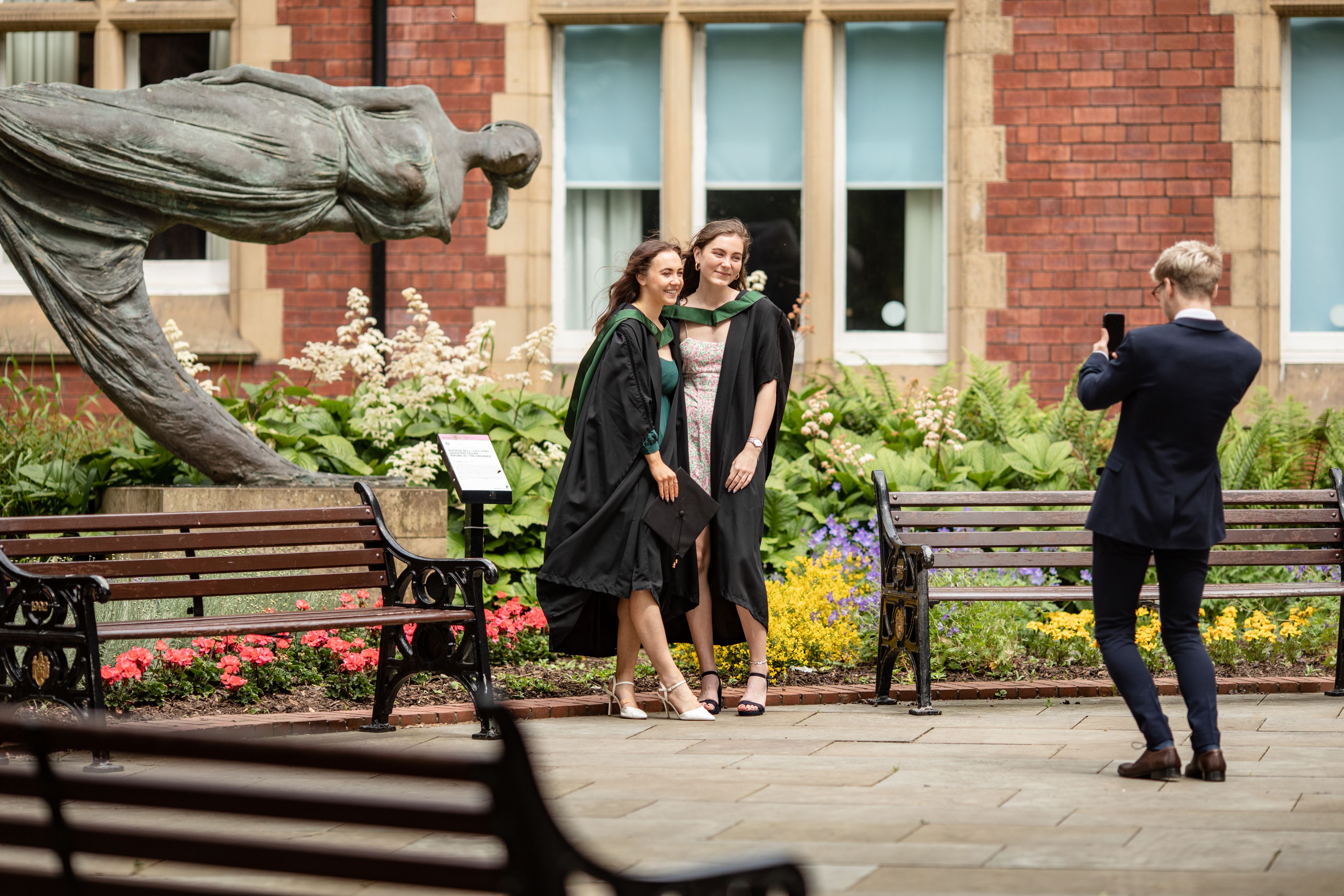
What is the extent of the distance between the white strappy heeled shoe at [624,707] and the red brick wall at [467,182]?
231 inches

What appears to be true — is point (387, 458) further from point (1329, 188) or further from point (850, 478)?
point (1329, 188)

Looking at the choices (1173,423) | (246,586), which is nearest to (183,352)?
(246,586)

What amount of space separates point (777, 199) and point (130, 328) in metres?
6.27

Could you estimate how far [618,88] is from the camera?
1227 centimetres

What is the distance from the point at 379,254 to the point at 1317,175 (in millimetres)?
7410

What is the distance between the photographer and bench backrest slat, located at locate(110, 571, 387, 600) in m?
5.41

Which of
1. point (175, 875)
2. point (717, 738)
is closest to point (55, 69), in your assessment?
point (717, 738)

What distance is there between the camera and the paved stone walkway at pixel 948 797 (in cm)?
355

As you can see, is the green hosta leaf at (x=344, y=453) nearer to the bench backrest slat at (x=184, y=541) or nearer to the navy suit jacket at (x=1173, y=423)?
the bench backrest slat at (x=184, y=541)

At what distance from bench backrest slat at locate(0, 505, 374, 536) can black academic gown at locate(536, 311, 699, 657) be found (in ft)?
2.63

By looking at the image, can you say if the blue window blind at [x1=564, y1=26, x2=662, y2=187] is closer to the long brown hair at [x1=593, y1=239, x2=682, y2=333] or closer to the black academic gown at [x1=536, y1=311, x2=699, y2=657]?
the long brown hair at [x1=593, y1=239, x2=682, y2=333]

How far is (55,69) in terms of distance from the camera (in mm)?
12570

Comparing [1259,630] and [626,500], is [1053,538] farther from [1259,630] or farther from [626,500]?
[626,500]

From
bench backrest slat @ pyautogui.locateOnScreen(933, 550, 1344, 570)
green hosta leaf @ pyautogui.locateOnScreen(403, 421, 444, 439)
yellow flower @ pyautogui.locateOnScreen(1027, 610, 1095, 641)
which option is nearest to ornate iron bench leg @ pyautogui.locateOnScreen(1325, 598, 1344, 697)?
bench backrest slat @ pyautogui.locateOnScreen(933, 550, 1344, 570)
